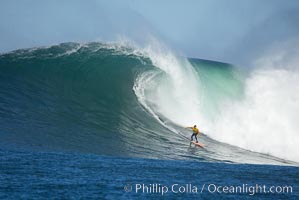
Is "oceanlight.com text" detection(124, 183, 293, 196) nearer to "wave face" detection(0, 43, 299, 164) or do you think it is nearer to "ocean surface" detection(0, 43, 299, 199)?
"ocean surface" detection(0, 43, 299, 199)

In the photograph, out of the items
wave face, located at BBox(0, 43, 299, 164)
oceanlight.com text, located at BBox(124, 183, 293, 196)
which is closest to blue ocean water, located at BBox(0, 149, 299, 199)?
oceanlight.com text, located at BBox(124, 183, 293, 196)

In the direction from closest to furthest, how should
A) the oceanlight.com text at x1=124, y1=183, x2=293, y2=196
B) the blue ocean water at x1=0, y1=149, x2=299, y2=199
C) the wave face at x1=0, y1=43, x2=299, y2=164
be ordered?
1. the blue ocean water at x1=0, y1=149, x2=299, y2=199
2. the oceanlight.com text at x1=124, y1=183, x2=293, y2=196
3. the wave face at x1=0, y1=43, x2=299, y2=164

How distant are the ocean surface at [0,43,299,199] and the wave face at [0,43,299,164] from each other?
0.05m

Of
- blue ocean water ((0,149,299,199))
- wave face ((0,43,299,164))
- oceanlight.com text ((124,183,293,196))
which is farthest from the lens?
wave face ((0,43,299,164))

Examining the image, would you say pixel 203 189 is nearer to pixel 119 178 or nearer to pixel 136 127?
pixel 119 178

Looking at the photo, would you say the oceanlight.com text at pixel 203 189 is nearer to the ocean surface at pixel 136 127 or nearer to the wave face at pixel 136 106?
the ocean surface at pixel 136 127

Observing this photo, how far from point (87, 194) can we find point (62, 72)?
46.0ft

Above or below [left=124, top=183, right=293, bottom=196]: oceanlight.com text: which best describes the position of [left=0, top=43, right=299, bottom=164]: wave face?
above

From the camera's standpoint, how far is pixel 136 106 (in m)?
23.0

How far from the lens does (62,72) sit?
24.4 metres

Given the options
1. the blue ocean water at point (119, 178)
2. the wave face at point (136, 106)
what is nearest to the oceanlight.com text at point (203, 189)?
the blue ocean water at point (119, 178)

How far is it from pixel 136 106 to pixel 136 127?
2.82 metres

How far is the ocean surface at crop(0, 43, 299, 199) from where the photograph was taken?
12.6 m

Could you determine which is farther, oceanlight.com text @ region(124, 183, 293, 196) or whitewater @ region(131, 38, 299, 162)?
whitewater @ region(131, 38, 299, 162)
